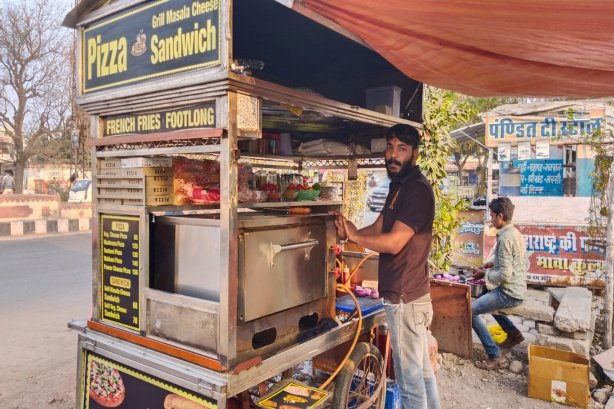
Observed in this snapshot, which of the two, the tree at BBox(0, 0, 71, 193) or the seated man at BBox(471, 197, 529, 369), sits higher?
the tree at BBox(0, 0, 71, 193)

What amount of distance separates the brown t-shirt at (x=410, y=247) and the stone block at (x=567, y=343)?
88.7 inches

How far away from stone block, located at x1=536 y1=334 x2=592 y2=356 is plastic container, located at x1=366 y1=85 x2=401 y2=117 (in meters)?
2.70

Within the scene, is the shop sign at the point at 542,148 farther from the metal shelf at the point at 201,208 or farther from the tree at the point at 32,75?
the tree at the point at 32,75

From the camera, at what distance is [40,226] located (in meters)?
13.6

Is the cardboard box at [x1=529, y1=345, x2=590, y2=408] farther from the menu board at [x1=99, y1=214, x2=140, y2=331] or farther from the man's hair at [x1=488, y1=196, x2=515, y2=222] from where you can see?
the menu board at [x1=99, y1=214, x2=140, y2=331]

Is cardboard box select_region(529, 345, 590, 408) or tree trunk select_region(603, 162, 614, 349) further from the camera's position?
tree trunk select_region(603, 162, 614, 349)

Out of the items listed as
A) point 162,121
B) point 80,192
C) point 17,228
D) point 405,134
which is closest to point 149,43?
point 162,121

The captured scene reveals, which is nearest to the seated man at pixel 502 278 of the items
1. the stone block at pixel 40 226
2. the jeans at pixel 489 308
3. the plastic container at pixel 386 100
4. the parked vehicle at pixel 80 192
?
the jeans at pixel 489 308

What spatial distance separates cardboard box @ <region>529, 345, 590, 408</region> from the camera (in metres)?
3.85

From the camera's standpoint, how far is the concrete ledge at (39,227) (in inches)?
508

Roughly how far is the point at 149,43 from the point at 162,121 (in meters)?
0.41

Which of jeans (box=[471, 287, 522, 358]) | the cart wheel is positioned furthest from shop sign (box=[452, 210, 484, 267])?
the cart wheel

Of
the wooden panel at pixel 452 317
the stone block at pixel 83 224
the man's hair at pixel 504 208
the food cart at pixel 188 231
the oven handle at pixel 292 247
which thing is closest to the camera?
the food cart at pixel 188 231

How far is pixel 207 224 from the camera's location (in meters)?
2.29
